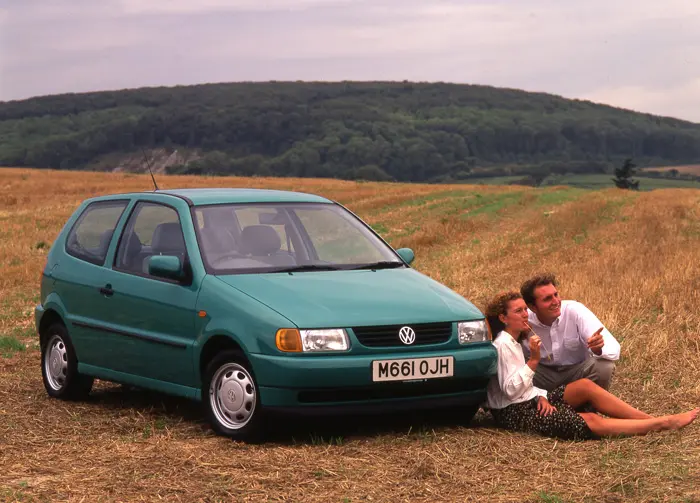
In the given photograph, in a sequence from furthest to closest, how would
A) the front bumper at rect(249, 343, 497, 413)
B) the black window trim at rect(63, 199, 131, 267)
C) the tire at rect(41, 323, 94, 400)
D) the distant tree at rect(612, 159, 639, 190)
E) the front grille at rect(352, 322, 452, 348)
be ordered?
the distant tree at rect(612, 159, 639, 190) < the tire at rect(41, 323, 94, 400) < the black window trim at rect(63, 199, 131, 267) < the front grille at rect(352, 322, 452, 348) < the front bumper at rect(249, 343, 497, 413)

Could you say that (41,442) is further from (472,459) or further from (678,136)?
(678,136)

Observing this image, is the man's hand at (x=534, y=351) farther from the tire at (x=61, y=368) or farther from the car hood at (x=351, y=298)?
the tire at (x=61, y=368)

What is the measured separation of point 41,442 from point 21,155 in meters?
128

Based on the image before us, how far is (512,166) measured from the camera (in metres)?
144

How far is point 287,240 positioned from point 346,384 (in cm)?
171

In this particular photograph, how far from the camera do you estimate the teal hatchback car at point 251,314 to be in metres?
6.82

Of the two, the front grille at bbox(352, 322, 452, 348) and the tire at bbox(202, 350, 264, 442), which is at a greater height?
the front grille at bbox(352, 322, 452, 348)

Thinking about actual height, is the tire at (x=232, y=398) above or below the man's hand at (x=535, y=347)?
below

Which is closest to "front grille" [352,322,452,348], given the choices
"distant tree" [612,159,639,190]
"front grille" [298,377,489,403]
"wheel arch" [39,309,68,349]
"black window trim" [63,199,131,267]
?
"front grille" [298,377,489,403]

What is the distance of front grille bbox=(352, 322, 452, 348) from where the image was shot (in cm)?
684

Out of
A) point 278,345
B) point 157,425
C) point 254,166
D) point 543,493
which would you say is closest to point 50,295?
point 157,425

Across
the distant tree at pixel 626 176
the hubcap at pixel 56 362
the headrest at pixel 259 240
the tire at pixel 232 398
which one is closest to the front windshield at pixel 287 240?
the headrest at pixel 259 240

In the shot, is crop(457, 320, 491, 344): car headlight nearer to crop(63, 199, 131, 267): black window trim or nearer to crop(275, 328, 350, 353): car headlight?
crop(275, 328, 350, 353): car headlight

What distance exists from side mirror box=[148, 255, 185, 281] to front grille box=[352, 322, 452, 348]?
4.61 ft
